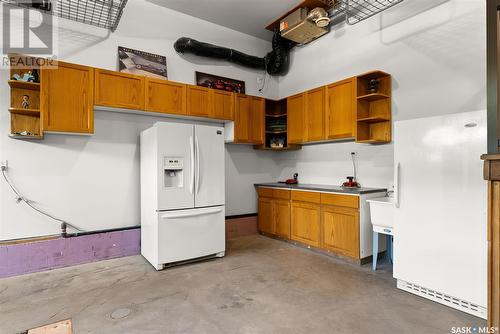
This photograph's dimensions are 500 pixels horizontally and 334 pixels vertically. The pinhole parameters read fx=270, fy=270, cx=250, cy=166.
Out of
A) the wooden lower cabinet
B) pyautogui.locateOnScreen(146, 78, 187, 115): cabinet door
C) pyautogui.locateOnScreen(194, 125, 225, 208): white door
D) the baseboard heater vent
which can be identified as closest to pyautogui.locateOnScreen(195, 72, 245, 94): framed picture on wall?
pyautogui.locateOnScreen(146, 78, 187, 115): cabinet door

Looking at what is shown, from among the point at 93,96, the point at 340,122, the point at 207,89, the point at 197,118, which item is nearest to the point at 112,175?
the point at 93,96

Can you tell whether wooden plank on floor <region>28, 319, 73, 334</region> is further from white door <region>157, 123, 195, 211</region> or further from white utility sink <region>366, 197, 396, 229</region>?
white utility sink <region>366, 197, 396, 229</region>

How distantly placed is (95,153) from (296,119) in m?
3.17

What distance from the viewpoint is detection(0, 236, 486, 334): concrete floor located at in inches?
85.2

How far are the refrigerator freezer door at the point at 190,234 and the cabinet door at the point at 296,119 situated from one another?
1.82 m

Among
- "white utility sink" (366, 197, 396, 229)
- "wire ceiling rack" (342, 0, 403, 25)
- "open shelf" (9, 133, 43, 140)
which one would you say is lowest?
"white utility sink" (366, 197, 396, 229)

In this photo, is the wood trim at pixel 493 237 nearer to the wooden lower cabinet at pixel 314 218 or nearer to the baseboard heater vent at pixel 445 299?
the baseboard heater vent at pixel 445 299

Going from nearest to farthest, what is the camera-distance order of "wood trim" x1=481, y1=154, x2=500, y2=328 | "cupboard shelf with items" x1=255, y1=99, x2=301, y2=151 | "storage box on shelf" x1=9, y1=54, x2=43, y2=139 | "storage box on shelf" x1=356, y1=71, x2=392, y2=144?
"wood trim" x1=481, y1=154, x2=500, y2=328 < "storage box on shelf" x1=9, y1=54, x2=43, y2=139 < "storage box on shelf" x1=356, y1=71, x2=392, y2=144 < "cupboard shelf with items" x1=255, y1=99, x2=301, y2=151

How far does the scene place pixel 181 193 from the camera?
3475 mm

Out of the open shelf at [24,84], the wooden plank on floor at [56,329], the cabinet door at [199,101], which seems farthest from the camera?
the cabinet door at [199,101]

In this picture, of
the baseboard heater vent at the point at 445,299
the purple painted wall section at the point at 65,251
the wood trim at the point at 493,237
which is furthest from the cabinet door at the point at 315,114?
the purple painted wall section at the point at 65,251

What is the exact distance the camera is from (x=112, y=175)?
387 centimetres

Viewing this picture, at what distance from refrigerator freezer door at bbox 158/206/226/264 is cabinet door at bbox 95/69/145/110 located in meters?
1.57

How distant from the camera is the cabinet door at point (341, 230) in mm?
3473
